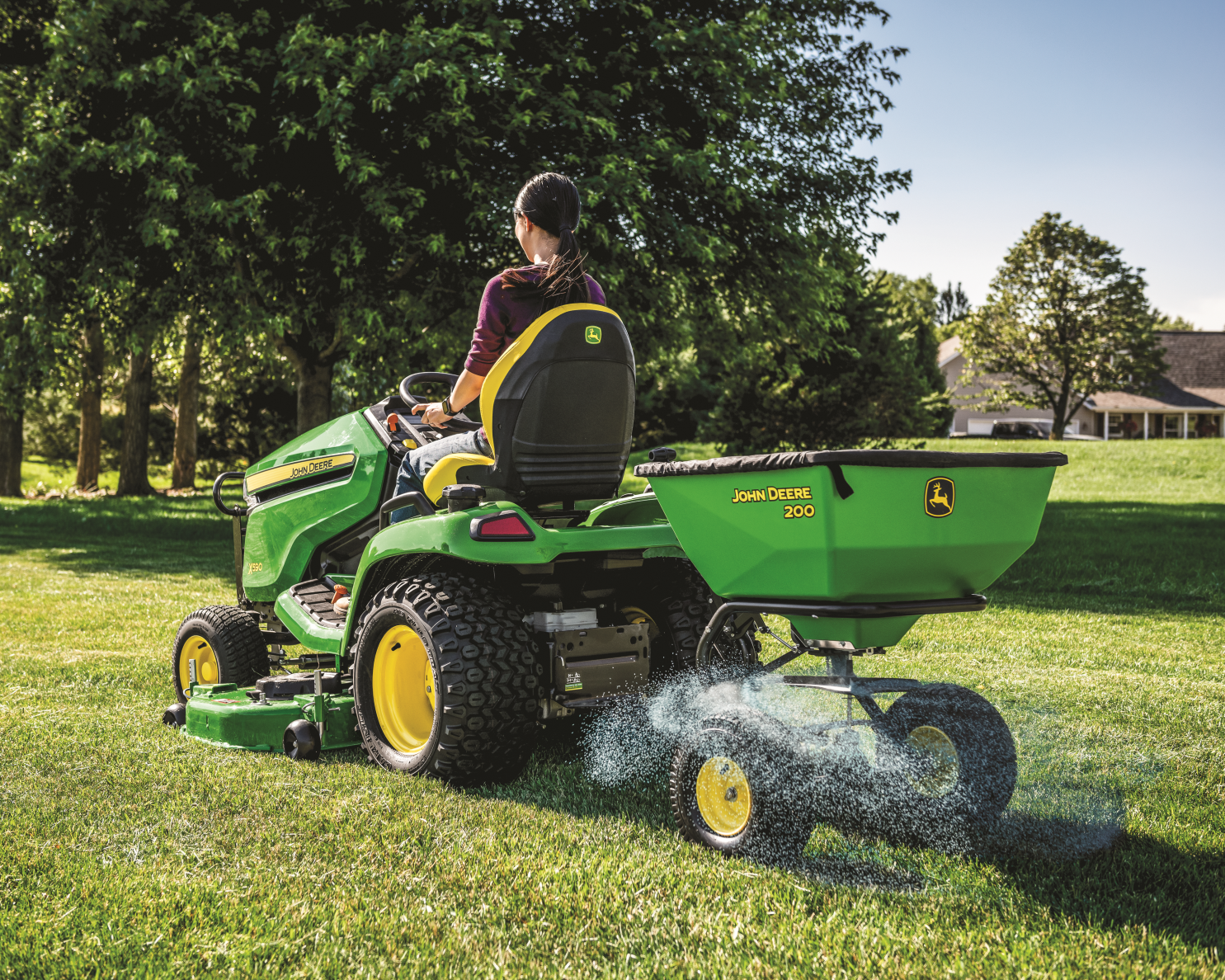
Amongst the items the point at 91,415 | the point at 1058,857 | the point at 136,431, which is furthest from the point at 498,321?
the point at 91,415

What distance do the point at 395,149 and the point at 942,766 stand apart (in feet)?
33.0

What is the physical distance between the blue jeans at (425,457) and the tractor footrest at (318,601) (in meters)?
0.54

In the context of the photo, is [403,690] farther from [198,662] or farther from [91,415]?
[91,415]

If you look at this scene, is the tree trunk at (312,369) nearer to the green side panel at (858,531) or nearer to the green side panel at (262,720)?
the green side panel at (262,720)

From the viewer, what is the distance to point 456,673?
3564 millimetres

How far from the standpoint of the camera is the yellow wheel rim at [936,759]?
331 cm

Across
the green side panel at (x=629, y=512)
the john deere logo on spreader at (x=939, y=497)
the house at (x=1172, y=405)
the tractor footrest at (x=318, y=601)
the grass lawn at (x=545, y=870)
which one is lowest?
the grass lawn at (x=545, y=870)

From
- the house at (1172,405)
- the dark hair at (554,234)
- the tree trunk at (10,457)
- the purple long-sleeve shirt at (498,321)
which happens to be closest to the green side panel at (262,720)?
the purple long-sleeve shirt at (498,321)

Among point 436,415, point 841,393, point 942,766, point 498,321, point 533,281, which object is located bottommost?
point 942,766

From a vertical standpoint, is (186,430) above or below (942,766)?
above

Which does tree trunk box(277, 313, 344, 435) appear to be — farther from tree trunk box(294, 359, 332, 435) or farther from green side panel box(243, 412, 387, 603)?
green side panel box(243, 412, 387, 603)

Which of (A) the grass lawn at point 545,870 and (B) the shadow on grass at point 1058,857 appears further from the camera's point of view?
(B) the shadow on grass at point 1058,857

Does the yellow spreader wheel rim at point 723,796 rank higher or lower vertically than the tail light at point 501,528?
lower

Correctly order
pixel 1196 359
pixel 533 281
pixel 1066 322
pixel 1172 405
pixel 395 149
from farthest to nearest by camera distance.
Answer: pixel 1196 359 → pixel 1172 405 → pixel 1066 322 → pixel 395 149 → pixel 533 281
